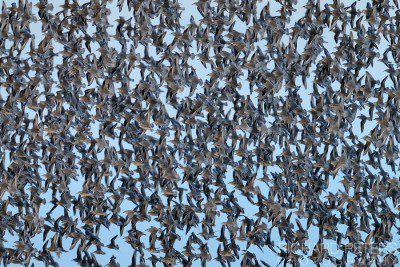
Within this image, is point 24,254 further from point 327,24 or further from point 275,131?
point 327,24

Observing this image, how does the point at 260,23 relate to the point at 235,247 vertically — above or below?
above

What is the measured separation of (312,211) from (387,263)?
373mm

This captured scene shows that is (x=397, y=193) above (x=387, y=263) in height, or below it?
above

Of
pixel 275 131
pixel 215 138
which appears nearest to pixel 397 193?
pixel 275 131

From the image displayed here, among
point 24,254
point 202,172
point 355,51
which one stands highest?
point 355,51

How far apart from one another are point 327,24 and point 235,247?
97 centimetres

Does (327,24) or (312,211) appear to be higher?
(327,24)

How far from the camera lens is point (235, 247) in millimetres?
3562

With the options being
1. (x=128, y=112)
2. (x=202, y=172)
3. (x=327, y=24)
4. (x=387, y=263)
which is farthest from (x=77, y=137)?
(x=387, y=263)

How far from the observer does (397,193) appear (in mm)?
3535

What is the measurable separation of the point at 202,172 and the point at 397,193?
2.59 feet

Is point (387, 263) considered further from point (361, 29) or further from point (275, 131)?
point (361, 29)

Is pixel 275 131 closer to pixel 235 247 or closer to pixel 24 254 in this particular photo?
pixel 235 247

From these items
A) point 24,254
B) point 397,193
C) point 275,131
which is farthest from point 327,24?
point 24,254
